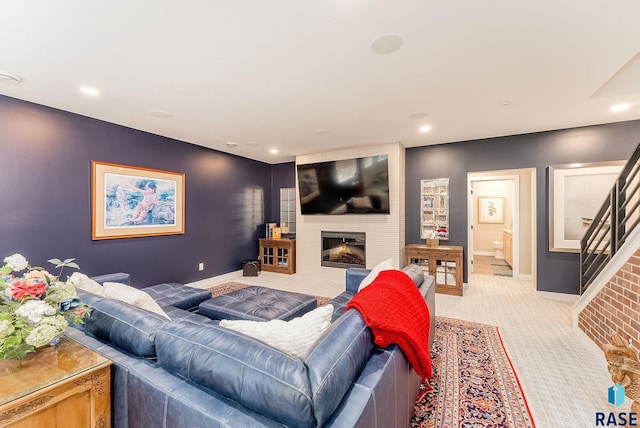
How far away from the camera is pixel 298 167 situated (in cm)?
530

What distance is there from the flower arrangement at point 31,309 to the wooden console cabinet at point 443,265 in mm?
4180

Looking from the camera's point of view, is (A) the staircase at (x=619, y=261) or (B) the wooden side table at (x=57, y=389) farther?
(A) the staircase at (x=619, y=261)

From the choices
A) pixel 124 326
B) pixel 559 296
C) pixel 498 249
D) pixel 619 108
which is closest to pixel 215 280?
pixel 124 326

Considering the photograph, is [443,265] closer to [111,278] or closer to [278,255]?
[278,255]

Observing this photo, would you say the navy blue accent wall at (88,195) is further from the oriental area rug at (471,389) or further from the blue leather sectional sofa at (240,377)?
the oriental area rug at (471,389)

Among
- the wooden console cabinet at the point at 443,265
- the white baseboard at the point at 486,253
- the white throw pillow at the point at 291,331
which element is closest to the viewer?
the white throw pillow at the point at 291,331

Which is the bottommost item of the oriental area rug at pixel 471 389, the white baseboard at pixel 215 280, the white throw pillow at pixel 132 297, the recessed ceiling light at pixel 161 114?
the oriental area rug at pixel 471 389

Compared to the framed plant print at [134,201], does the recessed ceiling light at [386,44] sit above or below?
above

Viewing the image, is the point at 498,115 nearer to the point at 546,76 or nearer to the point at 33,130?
the point at 546,76

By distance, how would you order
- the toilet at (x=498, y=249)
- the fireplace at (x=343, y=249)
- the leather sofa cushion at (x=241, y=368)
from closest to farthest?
the leather sofa cushion at (x=241, y=368), the fireplace at (x=343, y=249), the toilet at (x=498, y=249)

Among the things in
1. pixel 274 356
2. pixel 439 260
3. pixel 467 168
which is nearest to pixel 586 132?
pixel 467 168

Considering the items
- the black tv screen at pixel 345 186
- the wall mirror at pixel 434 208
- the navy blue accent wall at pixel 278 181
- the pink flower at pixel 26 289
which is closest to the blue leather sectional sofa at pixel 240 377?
the pink flower at pixel 26 289

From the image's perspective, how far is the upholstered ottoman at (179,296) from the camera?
2652 millimetres

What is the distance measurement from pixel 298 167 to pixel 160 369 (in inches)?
175
